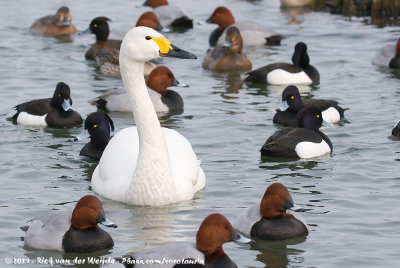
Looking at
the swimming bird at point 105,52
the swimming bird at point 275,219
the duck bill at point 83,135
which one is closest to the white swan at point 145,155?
the swimming bird at point 275,219

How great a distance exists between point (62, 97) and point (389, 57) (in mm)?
6992

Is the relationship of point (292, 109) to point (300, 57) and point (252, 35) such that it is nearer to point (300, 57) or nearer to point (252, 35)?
point (300, 57)

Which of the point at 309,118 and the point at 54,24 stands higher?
the point at 54,24

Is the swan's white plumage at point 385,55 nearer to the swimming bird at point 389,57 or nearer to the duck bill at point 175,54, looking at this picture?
the swimming bird at point 389,57

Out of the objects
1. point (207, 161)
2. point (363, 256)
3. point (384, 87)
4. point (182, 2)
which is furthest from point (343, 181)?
point (182, 2)

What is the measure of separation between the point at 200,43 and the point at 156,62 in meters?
2.31

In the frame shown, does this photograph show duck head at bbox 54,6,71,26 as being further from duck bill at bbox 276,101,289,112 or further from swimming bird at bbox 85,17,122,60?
duck bill at bbox 276,101,289,112

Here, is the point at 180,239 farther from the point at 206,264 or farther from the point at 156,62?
the point at 156,62

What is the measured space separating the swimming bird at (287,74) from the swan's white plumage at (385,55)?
5.45 feet

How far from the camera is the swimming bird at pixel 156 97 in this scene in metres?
15.2

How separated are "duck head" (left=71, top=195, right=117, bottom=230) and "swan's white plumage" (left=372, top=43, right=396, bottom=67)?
1080cm

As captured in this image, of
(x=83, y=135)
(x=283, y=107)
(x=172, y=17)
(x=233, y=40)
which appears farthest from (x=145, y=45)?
(x=172, y=17)

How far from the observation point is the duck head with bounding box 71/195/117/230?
27.9ft

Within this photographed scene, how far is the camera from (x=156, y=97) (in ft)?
50.6
